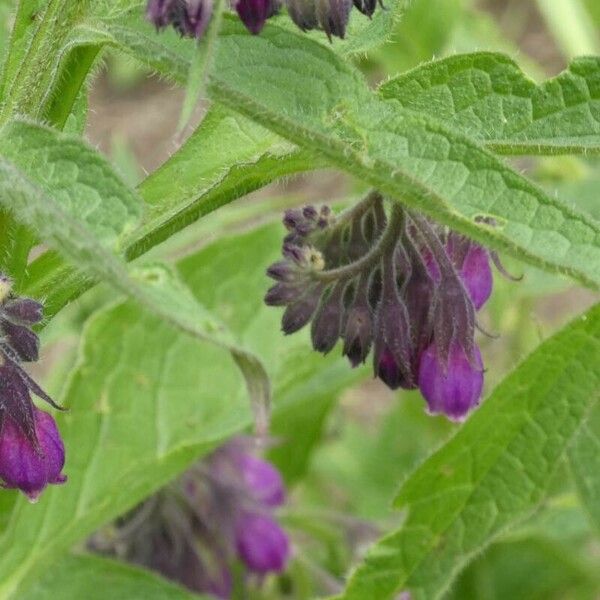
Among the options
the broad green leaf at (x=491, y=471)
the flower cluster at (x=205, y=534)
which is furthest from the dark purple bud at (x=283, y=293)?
the flower cluster at (x=205, y=534)

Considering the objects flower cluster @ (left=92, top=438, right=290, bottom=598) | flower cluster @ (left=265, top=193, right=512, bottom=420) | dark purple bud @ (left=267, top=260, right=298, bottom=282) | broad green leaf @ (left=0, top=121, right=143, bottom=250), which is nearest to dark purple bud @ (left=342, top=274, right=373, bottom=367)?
flower cluster @ (left=265, top=193, right=512, bottom=420)

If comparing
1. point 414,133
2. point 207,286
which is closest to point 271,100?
point 414,133

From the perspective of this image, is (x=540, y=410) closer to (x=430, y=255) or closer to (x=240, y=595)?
(x=430, y=255)

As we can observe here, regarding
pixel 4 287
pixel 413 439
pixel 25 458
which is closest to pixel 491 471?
pixel 25 458

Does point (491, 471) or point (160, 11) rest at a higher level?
point (160, 11)

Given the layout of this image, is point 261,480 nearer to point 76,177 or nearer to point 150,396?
point 150,396

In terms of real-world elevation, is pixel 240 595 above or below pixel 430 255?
below
